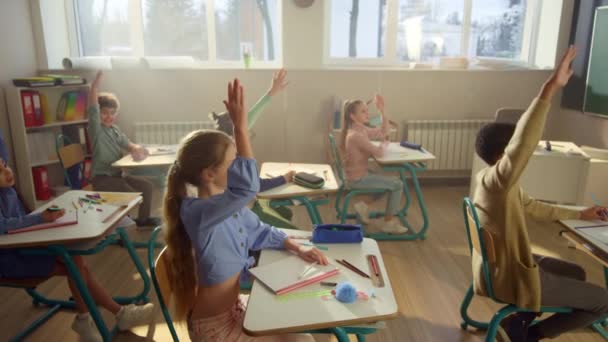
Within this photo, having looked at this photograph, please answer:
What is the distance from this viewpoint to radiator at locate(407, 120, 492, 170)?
15.6ft

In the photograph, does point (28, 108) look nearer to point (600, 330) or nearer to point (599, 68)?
point (600, 330)

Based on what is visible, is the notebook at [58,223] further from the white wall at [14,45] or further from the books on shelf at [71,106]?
the books on shelf at [71,106]

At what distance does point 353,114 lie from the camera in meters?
3.57

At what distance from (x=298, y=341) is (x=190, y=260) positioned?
0.47m

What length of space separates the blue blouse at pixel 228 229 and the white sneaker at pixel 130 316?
991mm

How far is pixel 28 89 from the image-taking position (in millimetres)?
3908

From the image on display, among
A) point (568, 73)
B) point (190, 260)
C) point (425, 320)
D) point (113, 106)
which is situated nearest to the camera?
point (568, 73)

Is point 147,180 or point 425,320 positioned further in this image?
point 147,180

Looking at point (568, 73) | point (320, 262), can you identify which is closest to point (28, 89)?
point (320, 262)

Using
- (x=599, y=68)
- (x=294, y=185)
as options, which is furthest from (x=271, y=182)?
(x=599, y=68)

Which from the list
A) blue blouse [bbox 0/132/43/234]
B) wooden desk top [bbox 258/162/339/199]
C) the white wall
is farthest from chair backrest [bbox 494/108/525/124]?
the white wall

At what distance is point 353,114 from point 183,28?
2.37m

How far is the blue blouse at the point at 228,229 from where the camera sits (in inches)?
57.4

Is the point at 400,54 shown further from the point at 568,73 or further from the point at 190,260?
the point at 190,260
